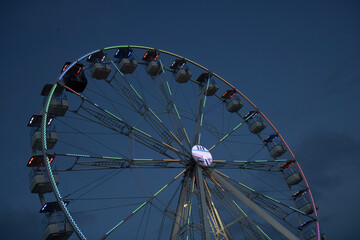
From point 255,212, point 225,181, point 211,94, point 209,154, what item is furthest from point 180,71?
point 255,212

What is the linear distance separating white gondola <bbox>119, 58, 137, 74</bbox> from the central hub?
506 centimetres

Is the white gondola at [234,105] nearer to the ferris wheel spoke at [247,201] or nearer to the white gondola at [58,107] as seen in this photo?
the ferris wheel spoke at [247,201]

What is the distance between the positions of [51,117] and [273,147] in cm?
1278

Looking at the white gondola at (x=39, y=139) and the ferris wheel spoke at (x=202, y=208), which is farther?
the white gondola at (x=39, y=139)

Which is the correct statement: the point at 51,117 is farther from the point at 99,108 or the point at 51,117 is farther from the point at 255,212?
the point at 255,212

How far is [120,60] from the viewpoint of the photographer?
2120 centimetres

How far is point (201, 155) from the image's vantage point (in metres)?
19.6

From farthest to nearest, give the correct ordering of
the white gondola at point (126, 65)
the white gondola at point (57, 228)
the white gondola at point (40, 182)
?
the white gondola at point (126, 65) → the white gondola at point (40, 182) → the white gondola at point (57, 228)

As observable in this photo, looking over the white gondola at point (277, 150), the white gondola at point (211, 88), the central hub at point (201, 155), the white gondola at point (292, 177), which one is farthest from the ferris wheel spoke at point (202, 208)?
the white gondola at point (292, 177)

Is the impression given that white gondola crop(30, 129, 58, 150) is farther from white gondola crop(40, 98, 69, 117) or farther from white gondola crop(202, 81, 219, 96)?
white gondola crop(202, 81, 219, 96)

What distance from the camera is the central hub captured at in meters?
19.4

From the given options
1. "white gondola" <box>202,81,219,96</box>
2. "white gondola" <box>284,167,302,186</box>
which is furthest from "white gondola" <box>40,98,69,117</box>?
"white gondola" <box>284,167,302,186</box>

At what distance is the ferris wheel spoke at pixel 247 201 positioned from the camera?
18.7 metres

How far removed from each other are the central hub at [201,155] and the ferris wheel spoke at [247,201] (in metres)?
0.44
